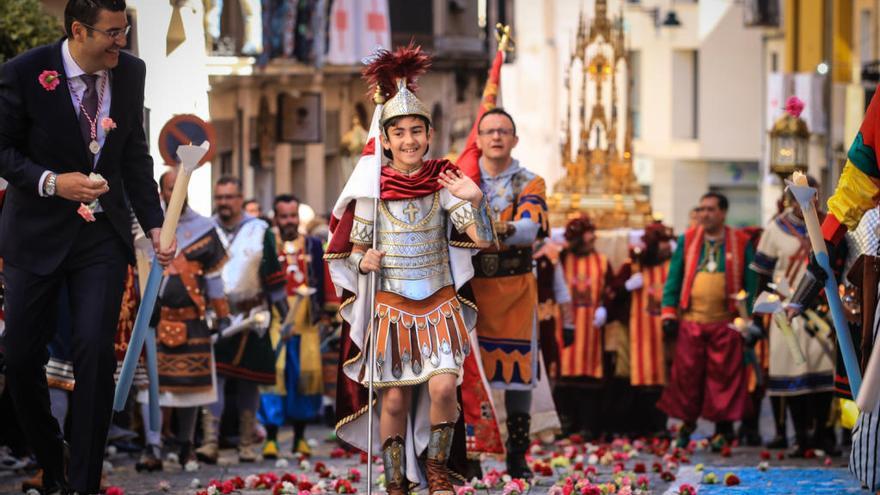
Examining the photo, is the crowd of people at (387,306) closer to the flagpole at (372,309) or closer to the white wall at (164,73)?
the flagpole at (372,309)

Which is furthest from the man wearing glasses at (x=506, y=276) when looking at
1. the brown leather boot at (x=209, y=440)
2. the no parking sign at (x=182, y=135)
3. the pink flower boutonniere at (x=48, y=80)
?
the pink flower boutonniere at (x=48, y=80)

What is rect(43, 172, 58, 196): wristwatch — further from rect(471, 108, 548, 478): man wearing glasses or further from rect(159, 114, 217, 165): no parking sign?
rect(471, 108, 548, 478): man wearing glasses

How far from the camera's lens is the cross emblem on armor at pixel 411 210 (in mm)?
9586

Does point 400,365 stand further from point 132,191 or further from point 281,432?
point 281,432

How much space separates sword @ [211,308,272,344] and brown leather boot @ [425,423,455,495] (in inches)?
159

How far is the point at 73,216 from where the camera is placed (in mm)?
9109

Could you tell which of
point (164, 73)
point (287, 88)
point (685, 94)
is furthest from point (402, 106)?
point (685, 94)

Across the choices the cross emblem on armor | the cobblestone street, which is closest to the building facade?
the cobblestone street

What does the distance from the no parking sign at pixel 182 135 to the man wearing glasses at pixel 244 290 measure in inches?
94.5

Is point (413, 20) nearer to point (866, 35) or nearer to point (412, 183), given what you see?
point (866, 35)

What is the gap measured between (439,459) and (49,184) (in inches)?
90.3

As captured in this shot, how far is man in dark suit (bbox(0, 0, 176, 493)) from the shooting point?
8969 mm

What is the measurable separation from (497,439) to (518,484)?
0.43m

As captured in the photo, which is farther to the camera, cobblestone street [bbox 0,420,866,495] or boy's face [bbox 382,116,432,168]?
cobblestone street [bbox 0,420,866,495]
